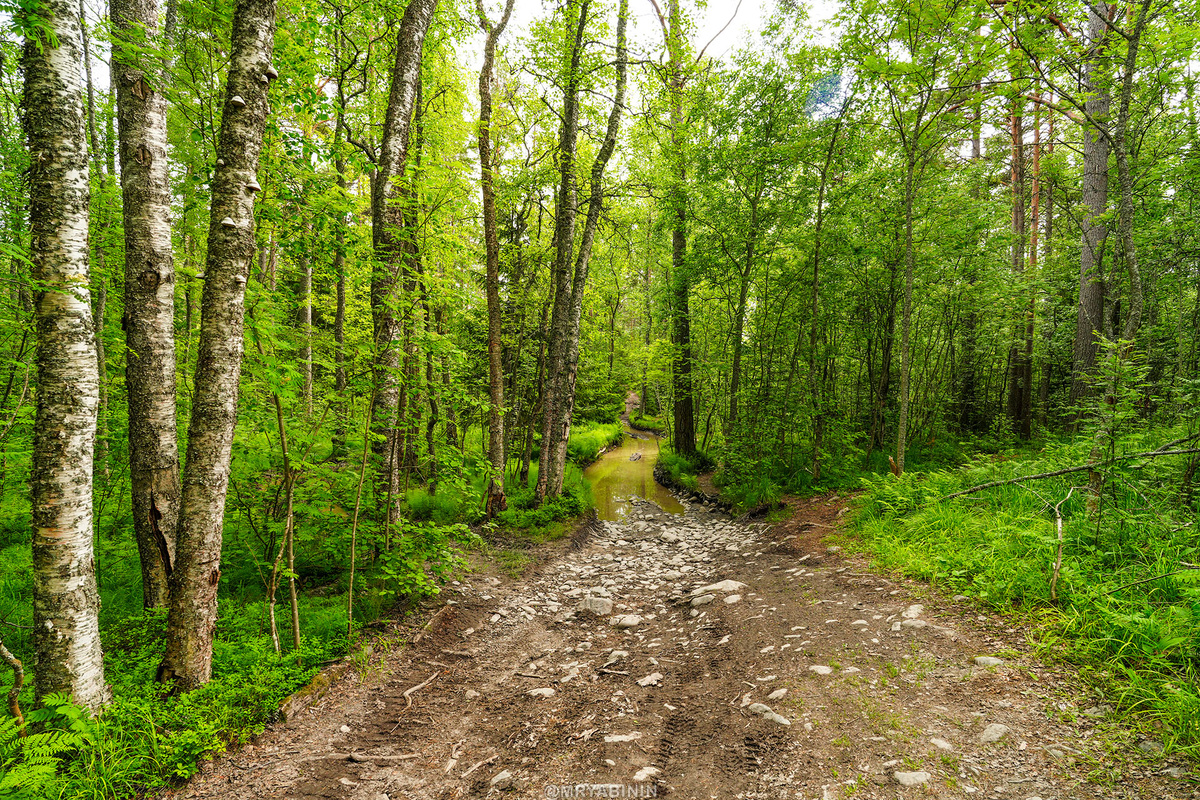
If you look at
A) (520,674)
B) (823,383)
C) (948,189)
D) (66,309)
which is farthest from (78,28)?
(823,383)

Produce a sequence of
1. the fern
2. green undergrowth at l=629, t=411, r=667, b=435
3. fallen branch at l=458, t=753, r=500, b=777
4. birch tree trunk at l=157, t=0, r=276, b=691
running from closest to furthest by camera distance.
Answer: the fern, fallen branch at l=458, t=753, r=500, b=777, birch tree trunk at l=157, t=0, r=276, b=691, green undergrowth at l=629, t=411, r=667, b=435

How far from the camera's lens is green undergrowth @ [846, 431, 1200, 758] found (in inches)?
104

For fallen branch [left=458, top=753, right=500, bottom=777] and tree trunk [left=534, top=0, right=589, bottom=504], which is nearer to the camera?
fallen branch [left=458, top=753, right=500, bottom=777]

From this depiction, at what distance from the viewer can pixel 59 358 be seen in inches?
108

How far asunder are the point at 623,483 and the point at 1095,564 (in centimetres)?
1193

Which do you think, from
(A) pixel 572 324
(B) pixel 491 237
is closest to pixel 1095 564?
(A) pixel 572 324

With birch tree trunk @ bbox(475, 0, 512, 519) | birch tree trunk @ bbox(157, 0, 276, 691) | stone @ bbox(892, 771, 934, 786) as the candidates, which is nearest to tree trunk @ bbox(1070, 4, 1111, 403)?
stone @ bbox(892, 771, 934, 786)

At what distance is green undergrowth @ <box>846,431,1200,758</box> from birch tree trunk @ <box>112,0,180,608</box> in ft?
24.2

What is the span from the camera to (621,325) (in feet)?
114

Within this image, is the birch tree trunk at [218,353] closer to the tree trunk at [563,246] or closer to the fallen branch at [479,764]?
the fallen branch at [479,764]

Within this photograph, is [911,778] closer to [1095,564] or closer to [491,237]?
[1095,564]

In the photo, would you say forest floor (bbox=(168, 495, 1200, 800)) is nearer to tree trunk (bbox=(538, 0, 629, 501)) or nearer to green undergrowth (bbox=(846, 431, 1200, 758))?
green undergrowth (bbox=(846, 431, 1200, 758))

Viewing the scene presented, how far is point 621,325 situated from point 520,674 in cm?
3158

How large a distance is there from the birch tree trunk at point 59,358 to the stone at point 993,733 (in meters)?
5.67
